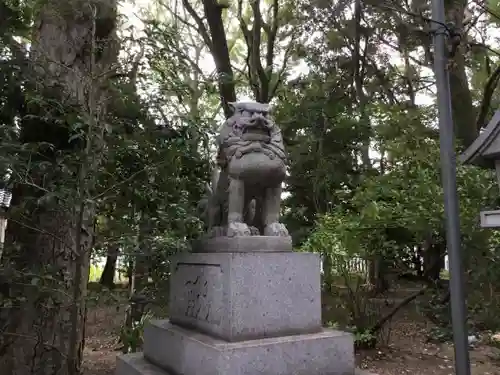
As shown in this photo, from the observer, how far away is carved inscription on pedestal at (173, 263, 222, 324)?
2965mm

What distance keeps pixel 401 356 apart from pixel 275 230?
4.57 meters

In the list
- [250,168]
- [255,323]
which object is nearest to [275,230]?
[250,168]

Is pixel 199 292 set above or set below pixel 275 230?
below

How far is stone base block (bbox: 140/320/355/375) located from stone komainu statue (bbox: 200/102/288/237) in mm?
743

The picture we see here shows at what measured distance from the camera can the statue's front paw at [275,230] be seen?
10.5 ft

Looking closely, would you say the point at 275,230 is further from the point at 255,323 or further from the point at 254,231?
the point at 255,323

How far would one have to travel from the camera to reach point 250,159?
3152 millimetres

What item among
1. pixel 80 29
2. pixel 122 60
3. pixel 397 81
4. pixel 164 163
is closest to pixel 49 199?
pixel 164 163

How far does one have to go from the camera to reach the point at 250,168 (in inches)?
124

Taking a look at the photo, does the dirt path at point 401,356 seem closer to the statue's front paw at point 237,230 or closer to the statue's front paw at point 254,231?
the statue's front paw at point 254,231

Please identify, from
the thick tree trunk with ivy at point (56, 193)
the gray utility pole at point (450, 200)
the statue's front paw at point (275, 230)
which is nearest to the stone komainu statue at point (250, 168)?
the statue's front paw at point (275, 230)

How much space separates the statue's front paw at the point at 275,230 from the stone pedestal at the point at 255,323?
11 cm

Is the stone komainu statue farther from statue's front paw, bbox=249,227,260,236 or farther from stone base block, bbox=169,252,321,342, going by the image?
stone base block, bbox=169,252,321,342

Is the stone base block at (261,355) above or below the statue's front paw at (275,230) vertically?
below
